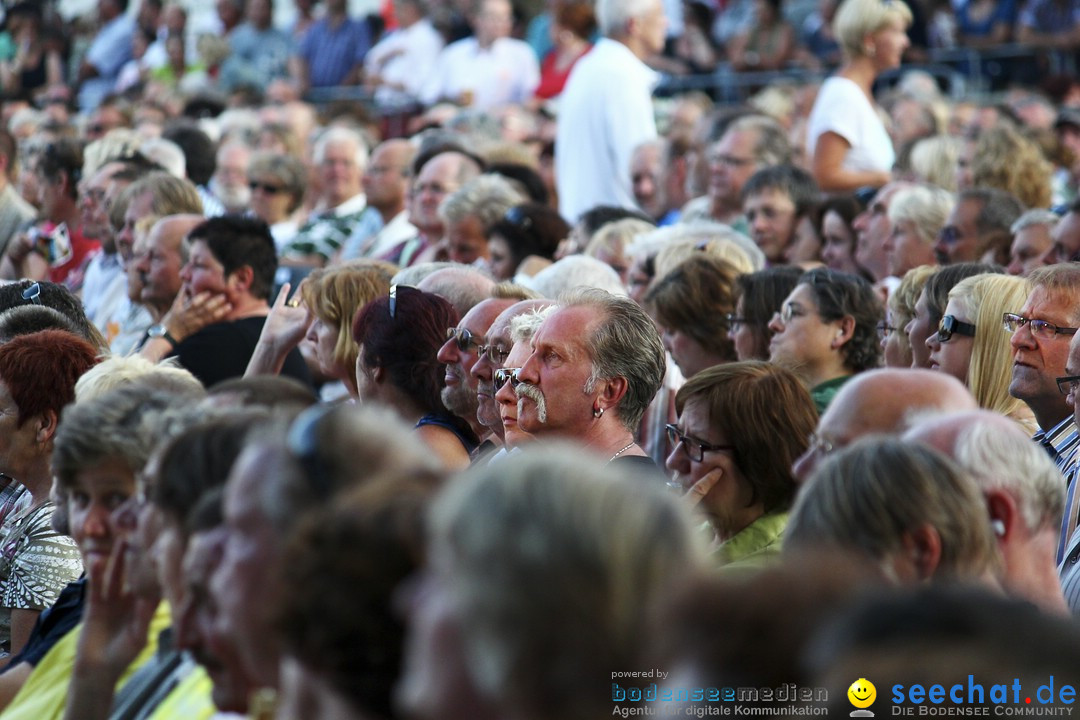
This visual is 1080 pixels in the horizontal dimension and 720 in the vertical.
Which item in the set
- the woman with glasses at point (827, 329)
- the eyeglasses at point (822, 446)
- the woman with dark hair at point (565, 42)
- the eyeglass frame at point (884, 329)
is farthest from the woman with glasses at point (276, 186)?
the eyeglasses at point (822, 446)

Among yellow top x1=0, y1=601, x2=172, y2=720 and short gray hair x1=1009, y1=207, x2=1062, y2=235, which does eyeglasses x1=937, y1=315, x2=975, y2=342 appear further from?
yellow top x1=0, y1=601, x2=172, y2=720

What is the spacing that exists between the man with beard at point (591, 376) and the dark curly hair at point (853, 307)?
1.11 m

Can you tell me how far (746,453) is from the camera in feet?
11.7

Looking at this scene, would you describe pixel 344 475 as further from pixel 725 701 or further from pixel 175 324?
pixel 175 324

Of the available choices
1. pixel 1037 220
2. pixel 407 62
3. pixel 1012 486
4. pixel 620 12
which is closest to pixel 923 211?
pixel 1037 220

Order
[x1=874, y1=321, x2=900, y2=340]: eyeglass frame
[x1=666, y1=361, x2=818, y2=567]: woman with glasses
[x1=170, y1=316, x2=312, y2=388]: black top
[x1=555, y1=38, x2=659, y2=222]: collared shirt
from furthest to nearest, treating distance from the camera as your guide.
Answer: [x1=555, y1=38, x2=659, y2=222]: collared shirt, [x1=170, y1=316, x2=312, y2=388]: black top, [x1=874, y1=321, x2=900, y2=340]: eyeglass frame, [x1=666, y1=361, x2=818, y2=567]: woman with glasses

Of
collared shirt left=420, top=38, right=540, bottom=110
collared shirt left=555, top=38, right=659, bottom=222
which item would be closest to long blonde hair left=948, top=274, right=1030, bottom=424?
collared shirt left=555, top=38, right=659, bottom=222

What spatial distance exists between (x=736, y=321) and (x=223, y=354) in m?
2.00

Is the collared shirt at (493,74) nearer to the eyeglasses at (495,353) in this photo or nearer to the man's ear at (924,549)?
the eyeglasses at (495,353)

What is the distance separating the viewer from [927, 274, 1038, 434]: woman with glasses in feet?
15.0

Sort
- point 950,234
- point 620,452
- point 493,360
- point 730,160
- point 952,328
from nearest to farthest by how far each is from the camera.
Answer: point 620,452, point 493,360, point 952,328, point 950,234, point 730,160

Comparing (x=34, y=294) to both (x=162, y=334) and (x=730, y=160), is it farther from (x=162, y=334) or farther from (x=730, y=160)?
(x=730, y=160)

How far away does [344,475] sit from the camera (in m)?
2.14

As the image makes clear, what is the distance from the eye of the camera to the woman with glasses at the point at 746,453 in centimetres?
354
